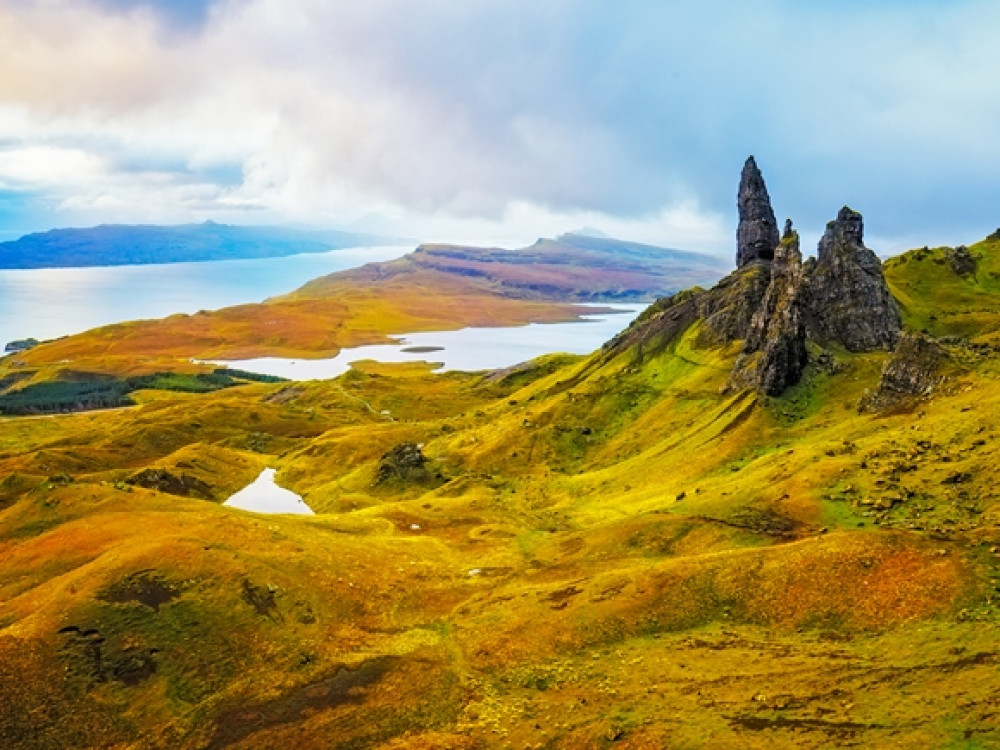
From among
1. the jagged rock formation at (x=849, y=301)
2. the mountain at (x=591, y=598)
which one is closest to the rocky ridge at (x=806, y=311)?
the jagged rock formation at (x=849, y=301)

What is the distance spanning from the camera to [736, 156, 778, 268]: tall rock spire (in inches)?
6752

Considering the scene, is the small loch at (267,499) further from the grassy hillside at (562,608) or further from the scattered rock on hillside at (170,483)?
the grassy hillside at (562,608)

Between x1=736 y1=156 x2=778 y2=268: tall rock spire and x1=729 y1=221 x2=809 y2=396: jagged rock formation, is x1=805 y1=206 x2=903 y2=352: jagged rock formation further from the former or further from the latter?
x1=736 y1=156 x2=778 y2=268: tall rock spire

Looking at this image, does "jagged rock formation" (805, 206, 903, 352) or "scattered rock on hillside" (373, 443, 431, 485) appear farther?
"scattered rock on hillside" (373, 443, 431, 485)

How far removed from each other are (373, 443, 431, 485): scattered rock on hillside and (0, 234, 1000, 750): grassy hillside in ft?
105

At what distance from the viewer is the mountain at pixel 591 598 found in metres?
43.6

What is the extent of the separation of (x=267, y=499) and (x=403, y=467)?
2760cm

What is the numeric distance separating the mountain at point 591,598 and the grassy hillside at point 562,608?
0.73 ft

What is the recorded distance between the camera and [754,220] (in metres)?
173

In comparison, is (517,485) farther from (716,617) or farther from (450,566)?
(716,617)

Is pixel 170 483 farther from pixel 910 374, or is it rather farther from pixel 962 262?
pixel 962 262

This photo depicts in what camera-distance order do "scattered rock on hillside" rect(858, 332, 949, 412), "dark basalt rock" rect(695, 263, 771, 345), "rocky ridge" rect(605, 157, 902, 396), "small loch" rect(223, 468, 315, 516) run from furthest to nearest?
"dark basalt rock" rect(695, 263, 771, 345)
"small loch" rect(223, 468, 315, 516)
"rocky ridge" rect(605, 157, 902, 396)
"scattered rock on hillside" rect(858, 332, 949, 412)

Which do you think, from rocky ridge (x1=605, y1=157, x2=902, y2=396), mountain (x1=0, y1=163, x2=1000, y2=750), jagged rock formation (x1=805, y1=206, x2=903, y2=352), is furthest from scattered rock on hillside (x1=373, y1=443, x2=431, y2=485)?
jagged rock formation (x1=805, y1=206, x2=903, y2=352)

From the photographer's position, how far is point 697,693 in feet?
145
